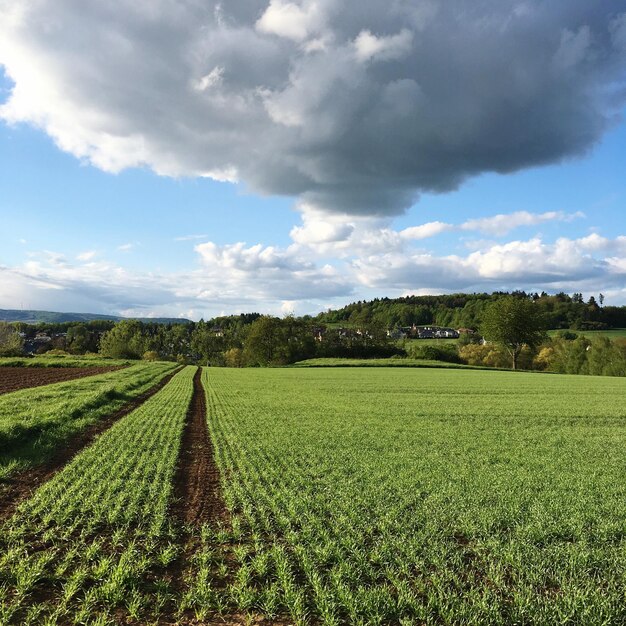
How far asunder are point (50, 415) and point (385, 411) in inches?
732

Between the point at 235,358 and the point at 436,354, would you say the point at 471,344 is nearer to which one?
the point at 436,354

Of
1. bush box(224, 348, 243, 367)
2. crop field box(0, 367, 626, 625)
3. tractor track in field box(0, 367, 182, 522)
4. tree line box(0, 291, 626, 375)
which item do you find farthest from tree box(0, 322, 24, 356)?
crop field box(0, 367, 626, 625)

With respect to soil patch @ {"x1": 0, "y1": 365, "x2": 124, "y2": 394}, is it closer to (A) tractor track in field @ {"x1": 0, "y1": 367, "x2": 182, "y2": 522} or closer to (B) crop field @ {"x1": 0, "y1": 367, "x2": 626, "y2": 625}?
(A) tractor track in field @ {"x1": 0, "y1": 367, "x2": 182, "y2": 522}

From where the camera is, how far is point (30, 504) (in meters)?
9.82

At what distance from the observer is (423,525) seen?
897 centimetres


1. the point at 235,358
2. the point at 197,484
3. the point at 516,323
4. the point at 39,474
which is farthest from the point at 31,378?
the point at 235,358

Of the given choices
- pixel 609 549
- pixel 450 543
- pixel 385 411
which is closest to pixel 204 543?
pixel 450 543

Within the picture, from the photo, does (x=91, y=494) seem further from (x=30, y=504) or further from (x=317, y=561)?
(x=317, y=561)

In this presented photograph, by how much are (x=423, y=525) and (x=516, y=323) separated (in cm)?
9206

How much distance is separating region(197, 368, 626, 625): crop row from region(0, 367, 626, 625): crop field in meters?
0.04

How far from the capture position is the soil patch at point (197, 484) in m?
9.68

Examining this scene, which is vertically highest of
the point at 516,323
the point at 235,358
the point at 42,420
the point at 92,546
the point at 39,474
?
the point at 516,323

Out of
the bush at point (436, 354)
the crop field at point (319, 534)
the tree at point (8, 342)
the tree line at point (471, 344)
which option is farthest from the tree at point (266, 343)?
the crop field at point (319, 534)

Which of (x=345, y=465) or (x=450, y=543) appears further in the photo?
(x=345, y=465)
